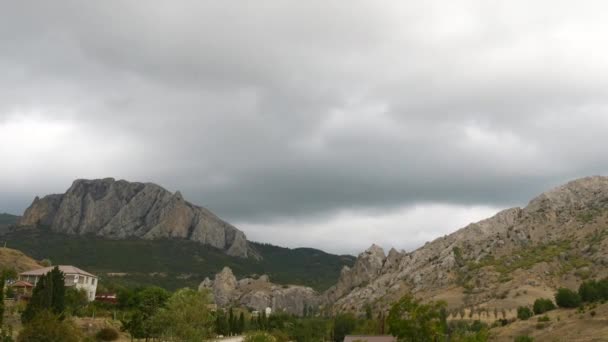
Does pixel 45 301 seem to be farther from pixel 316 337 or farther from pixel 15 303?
pixel 316 337

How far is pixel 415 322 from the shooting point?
36500mm

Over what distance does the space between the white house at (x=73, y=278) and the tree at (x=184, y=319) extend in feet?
131

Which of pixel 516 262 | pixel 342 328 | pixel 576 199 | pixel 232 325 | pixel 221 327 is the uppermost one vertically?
pixel 576 199

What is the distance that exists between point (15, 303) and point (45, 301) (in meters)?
19.5

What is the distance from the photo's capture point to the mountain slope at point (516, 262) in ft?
444

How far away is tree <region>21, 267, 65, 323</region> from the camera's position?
208 feet

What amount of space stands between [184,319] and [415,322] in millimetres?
36481

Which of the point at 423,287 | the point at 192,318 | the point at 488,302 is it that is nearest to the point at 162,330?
the point at 192,318

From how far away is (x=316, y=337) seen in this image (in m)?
111

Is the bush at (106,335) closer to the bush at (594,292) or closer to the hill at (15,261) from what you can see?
the hill at (15,261)

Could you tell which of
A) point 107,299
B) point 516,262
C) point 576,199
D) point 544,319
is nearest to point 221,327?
point 107,299

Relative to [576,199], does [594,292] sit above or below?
below

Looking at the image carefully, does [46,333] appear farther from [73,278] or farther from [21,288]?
[73,278]

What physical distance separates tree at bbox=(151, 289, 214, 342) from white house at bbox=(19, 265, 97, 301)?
131 feet
